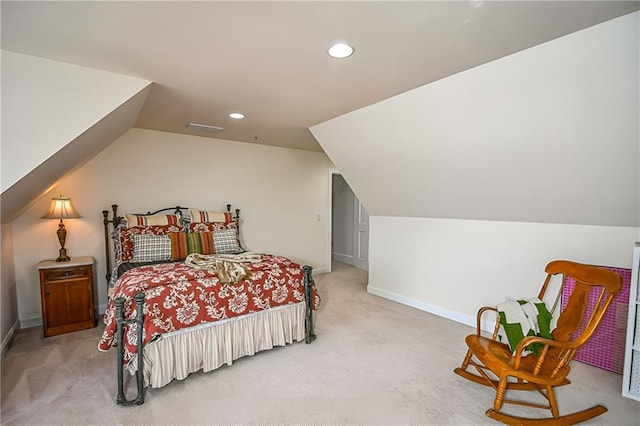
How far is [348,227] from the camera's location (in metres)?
7.00

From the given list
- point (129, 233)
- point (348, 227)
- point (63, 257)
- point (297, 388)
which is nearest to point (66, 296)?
point (63, 257)

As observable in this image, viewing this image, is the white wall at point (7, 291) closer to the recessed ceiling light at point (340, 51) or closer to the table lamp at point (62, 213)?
the table lamp at point (62, 213)

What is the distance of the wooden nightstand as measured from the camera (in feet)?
10.4

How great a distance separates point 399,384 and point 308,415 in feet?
2.47

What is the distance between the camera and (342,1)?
5.07 ft

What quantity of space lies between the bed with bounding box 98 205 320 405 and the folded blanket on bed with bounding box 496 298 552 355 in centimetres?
163

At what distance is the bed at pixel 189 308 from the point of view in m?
2.21

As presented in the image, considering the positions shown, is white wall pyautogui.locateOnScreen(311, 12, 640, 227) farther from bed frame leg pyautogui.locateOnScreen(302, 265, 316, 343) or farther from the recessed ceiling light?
bed frame leg pyautogui.locateOnScreen(302, 265, 316, 343)

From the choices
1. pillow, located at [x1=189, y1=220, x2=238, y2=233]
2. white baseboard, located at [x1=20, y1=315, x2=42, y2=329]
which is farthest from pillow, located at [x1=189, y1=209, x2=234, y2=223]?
white baseboard, located at [x1=20, y1=315, x2=42, y2=329]

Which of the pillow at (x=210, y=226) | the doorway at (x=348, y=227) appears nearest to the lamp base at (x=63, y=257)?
the pillow at (x=210, y=226)

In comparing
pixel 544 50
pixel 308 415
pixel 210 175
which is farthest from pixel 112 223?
pixel 544 50

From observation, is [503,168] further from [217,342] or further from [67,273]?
[67,273]

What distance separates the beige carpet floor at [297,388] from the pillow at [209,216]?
5.50 ft

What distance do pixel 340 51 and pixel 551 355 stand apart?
8.11 feet
